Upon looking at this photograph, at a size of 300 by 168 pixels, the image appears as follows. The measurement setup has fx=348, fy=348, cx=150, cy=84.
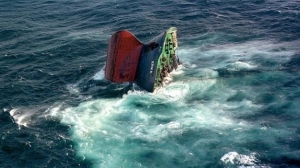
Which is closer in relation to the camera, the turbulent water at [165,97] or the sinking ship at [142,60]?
the turbulent water at [165,97]

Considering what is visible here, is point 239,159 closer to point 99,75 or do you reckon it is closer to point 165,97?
point 165,97

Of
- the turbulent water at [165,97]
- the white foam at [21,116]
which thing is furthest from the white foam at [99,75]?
the white foam at [21,116]

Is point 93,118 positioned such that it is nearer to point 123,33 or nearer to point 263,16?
point 123,33

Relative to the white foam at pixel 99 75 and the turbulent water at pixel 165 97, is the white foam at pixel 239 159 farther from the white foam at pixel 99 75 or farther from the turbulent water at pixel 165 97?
the white foam at pixel 99 75

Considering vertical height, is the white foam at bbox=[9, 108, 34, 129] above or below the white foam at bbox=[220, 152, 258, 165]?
above

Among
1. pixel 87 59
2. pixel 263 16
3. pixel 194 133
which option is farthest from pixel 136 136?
pixel 263 16

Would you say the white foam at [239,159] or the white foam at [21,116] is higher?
the white foam at [21,116]

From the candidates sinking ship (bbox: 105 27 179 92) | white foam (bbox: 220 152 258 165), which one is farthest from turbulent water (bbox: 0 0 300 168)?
sinking ship (bbox: 105 27 179 92)

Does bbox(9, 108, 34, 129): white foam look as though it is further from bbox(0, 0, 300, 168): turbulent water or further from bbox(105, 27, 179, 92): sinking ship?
bbox(105, 27, 179, 92): sinking ship
